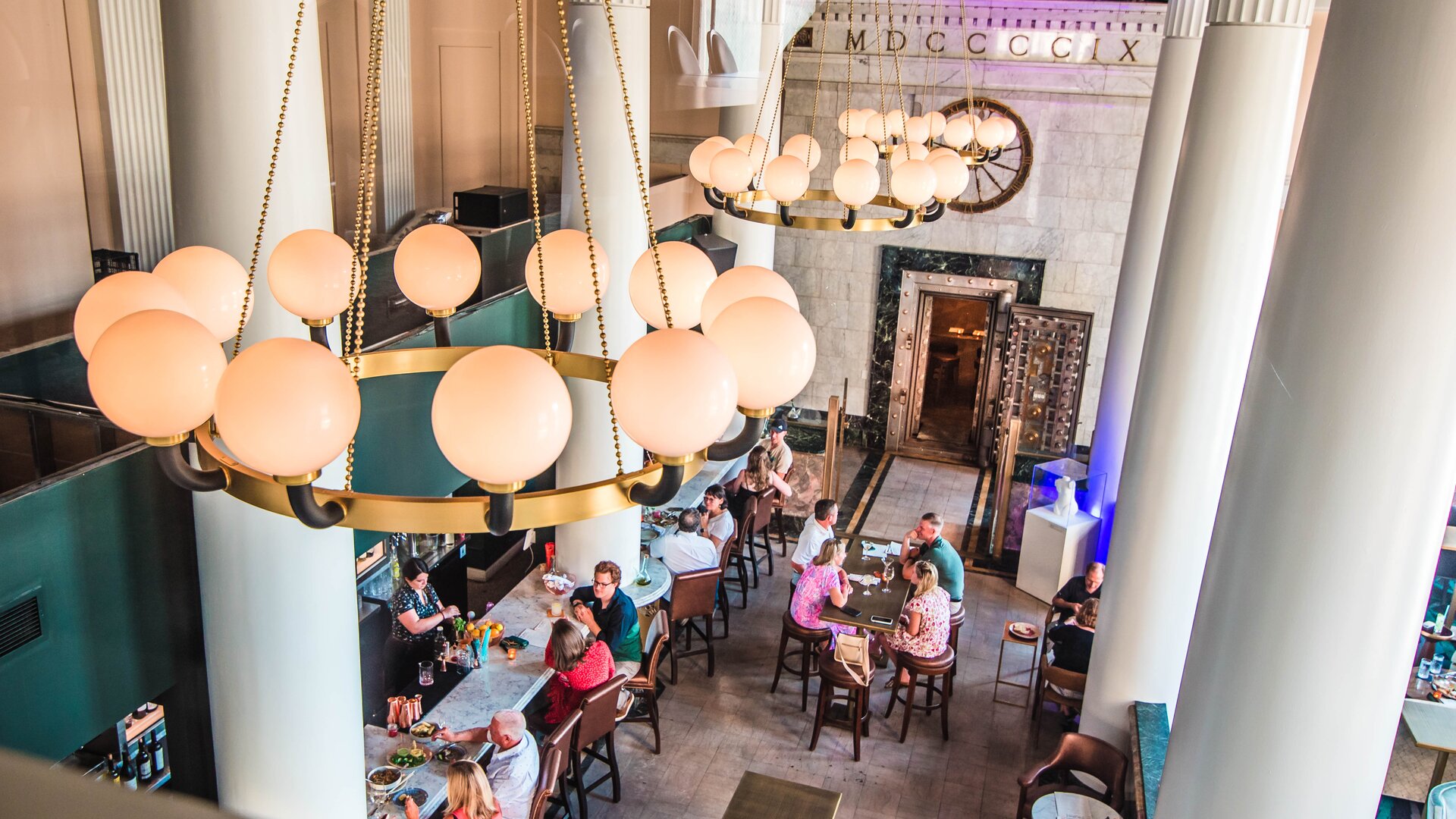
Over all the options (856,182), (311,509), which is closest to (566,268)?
(311,509)

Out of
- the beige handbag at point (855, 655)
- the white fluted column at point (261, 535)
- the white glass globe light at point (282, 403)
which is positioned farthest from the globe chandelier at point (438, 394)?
the beige handbag at point (855, 655)

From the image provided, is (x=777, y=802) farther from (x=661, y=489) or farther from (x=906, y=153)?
(x=906, y=153)

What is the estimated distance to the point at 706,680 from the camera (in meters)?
7.58

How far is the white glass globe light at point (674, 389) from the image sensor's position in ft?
6.19

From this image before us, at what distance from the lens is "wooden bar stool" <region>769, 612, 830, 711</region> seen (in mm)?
7102

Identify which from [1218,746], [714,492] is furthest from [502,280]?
[1218,746]

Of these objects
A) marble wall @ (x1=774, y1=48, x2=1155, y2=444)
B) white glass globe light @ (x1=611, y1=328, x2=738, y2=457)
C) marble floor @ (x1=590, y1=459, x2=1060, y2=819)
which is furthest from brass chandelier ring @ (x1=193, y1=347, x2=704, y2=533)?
marble wall @ (x1=774, y1=48, x2=1155, y2=444)

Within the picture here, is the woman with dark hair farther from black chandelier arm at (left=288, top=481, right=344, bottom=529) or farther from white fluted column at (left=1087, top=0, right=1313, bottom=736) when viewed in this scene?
black chandelier arm at (left=288, top=481, right=344, bottom=529)

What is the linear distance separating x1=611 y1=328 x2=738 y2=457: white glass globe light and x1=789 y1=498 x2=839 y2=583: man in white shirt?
18.2 ft

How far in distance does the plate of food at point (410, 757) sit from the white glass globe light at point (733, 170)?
10.4 ft

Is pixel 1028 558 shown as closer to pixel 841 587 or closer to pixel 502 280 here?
pixel 841 587

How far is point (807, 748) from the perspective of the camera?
22.5 ft

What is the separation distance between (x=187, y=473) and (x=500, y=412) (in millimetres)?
854

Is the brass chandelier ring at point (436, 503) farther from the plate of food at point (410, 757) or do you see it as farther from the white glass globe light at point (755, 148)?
the white glass globe light at point (755, 148)
